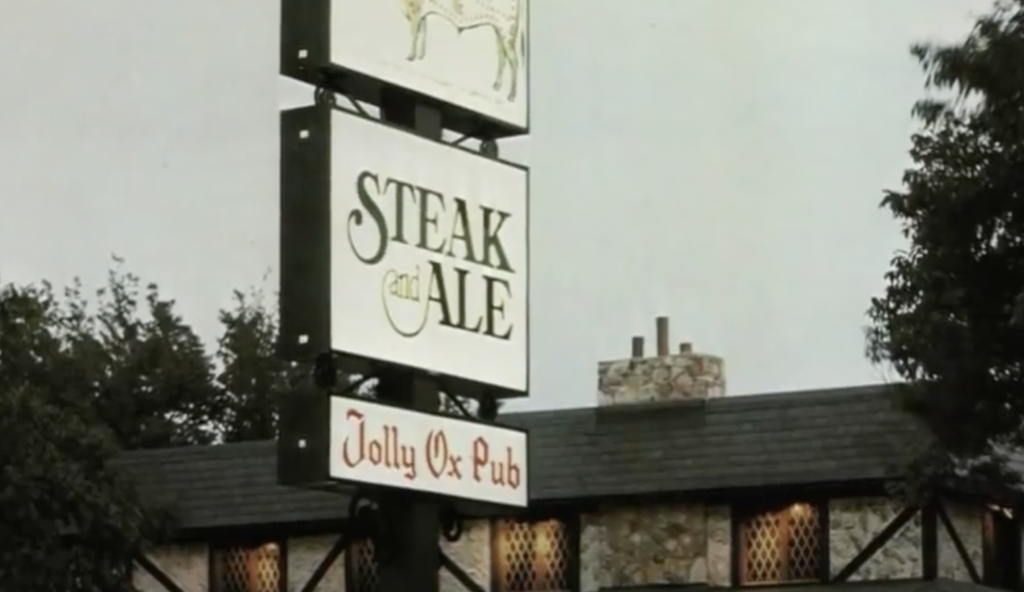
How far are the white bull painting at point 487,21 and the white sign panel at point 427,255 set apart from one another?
62 cm

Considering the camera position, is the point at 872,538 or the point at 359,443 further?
the point at 872,538

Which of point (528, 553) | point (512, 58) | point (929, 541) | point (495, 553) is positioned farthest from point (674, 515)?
point (512, 58)

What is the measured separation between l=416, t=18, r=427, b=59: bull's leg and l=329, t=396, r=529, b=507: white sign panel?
2295 mm

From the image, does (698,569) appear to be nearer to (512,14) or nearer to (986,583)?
(986,583)

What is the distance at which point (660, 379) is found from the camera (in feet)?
108

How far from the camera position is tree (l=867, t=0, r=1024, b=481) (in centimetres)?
2214

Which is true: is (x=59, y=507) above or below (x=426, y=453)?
above

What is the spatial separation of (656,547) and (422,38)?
49.3 feet

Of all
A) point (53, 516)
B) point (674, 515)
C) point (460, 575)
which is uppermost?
point (53, 516)

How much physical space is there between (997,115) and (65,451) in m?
15.1

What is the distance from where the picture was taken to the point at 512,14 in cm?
1812

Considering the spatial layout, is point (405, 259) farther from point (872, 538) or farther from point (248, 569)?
point (248, 569)

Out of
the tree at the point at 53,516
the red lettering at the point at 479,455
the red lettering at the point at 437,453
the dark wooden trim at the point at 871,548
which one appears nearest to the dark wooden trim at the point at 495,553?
the tree at the point at 53,516

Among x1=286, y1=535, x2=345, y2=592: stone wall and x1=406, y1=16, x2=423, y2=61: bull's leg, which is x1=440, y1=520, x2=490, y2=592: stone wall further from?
x1=406, y1=16, x2=423, y2=61: bull's leg
